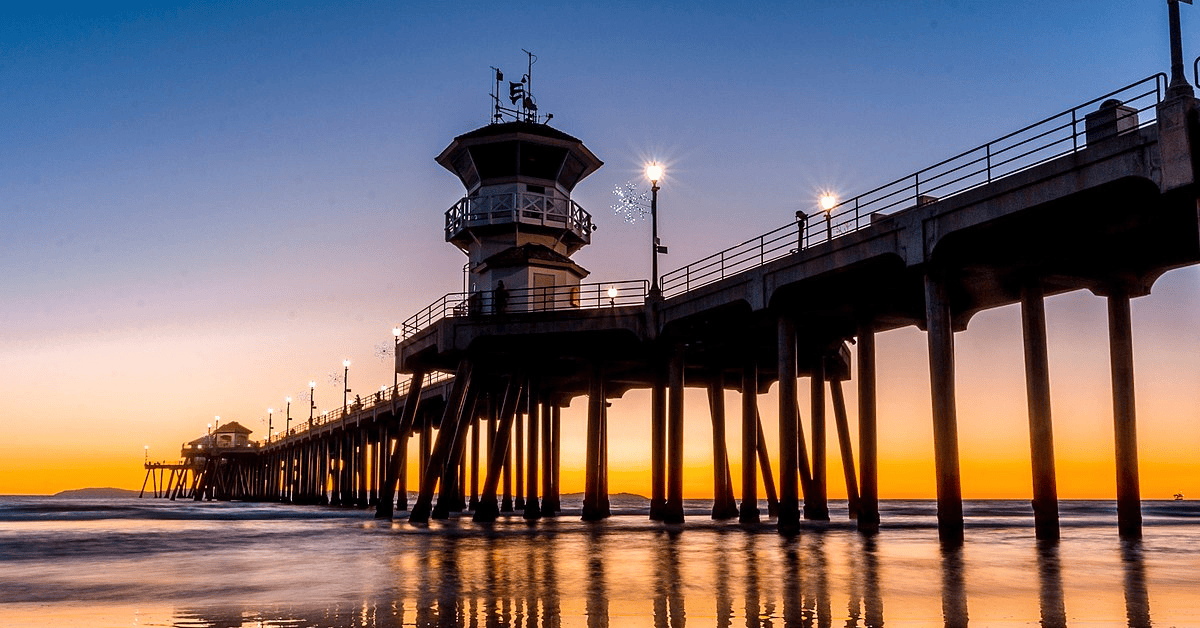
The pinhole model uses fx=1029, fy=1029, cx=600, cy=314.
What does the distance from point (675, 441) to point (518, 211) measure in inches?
648

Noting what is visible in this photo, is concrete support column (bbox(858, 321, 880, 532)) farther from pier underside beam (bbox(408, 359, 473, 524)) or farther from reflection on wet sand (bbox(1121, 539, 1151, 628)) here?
pier underside beam (bbox(408, 359, 473, 524))

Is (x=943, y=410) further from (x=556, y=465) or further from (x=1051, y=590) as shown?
(x=556, y=465)

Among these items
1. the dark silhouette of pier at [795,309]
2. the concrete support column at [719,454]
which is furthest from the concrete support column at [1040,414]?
the concrete support column at [719,454]

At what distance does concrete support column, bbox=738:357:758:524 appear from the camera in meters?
43.3

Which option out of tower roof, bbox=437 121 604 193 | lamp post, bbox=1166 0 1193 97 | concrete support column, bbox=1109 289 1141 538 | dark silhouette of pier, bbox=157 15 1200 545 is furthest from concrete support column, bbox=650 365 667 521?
lamp post, bbox=1166 0 1193 97

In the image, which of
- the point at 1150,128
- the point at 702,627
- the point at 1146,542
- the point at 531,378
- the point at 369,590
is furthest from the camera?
the point at 531,378

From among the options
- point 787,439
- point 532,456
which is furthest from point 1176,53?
point 532,456

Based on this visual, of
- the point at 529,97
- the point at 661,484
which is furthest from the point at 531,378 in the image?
the point at 529,97

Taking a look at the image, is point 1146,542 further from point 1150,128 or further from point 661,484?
point 661,484

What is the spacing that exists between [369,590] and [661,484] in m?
28.3

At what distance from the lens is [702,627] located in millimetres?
10945

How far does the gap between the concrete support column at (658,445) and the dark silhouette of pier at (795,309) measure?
3.9 inches

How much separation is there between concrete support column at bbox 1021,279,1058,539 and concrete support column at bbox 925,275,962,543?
3.15 m

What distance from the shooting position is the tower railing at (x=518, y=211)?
171ft
